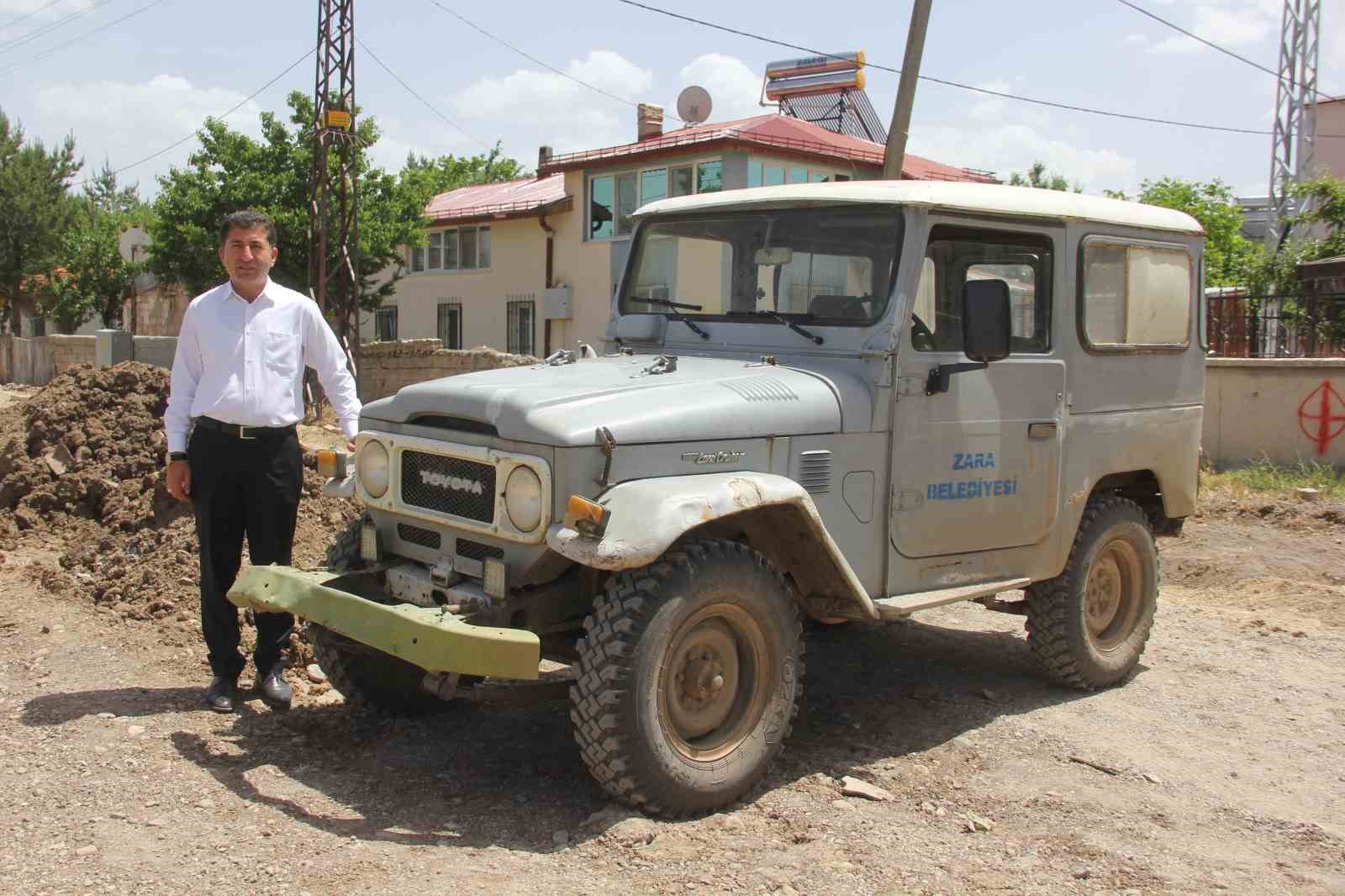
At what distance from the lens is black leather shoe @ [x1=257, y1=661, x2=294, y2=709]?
16.6 feet

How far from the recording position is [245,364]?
489cm

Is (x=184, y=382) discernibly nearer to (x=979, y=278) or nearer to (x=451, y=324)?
(x=979, y=278)

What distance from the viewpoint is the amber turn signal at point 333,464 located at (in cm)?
500

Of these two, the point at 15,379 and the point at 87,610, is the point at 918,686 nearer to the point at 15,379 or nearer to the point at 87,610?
the point at 87,610

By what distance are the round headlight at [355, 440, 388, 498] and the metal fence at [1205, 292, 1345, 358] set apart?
1181 cm

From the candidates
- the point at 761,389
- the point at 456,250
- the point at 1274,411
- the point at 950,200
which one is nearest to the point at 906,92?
Result: the point at 1274,411

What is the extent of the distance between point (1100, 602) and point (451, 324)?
2730cm

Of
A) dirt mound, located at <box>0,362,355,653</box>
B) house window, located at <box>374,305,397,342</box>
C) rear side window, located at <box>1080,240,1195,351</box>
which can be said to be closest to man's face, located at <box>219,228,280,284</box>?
dirt mound, located at <box>0,362,355,653</box>

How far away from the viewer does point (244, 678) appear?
5.48 meters

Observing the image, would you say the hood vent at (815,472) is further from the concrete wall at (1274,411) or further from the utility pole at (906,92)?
the concrete wall at (1274,411)

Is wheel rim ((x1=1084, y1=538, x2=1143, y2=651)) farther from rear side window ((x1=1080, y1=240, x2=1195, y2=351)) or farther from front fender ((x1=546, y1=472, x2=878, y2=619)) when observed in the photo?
front fender ((x1=546, y1=472, x2=878, y2=619))

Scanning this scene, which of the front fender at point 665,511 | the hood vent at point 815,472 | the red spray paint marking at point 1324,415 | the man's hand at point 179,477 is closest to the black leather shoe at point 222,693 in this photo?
the man's hand at point 179,477

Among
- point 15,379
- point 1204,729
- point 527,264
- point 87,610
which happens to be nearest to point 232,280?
point 87,610

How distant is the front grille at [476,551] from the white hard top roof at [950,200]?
6.28 feet
